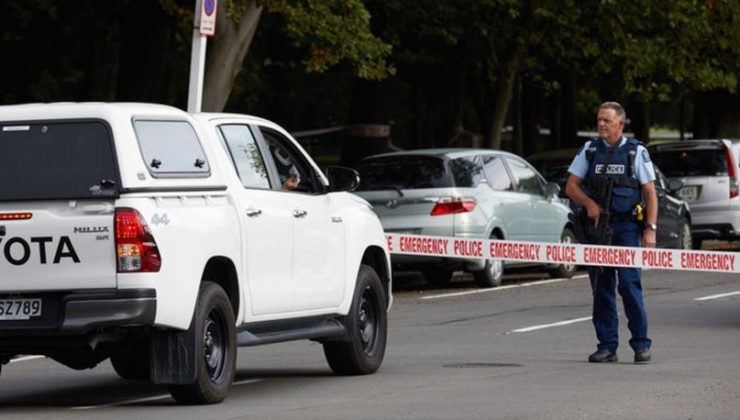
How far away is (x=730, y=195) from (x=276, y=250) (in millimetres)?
18696

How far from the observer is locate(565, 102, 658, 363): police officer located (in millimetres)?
13484

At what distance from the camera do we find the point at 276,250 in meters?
12.0

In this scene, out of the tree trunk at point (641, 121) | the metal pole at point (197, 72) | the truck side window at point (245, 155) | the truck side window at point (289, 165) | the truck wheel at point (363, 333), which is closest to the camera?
the truck side window at point (245, 155)

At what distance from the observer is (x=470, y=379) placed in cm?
1263

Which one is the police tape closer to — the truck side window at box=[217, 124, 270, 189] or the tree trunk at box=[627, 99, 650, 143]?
the truck side window at box=[217, 124, 270, 189]

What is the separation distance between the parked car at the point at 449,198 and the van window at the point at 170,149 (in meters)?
10.7

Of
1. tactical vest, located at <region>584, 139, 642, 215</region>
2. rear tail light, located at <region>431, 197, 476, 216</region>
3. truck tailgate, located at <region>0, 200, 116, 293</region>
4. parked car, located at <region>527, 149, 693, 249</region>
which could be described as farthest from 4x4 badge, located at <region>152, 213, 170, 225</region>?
parked car, located at <region>527, 149, 693, 249</region>

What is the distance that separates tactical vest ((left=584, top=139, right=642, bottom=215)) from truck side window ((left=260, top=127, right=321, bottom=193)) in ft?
6.73

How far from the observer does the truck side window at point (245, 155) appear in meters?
12.0

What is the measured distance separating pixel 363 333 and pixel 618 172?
2140 mm

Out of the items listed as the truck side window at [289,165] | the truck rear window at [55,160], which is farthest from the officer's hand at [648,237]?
the truck rear window at [55,160]

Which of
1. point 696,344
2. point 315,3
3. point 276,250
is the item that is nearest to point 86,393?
point 276,250

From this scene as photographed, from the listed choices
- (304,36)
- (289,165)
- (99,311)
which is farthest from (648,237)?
(304,36)

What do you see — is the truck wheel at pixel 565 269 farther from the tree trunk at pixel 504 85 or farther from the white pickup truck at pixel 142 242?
the white pickup truck at pixel 142 242
